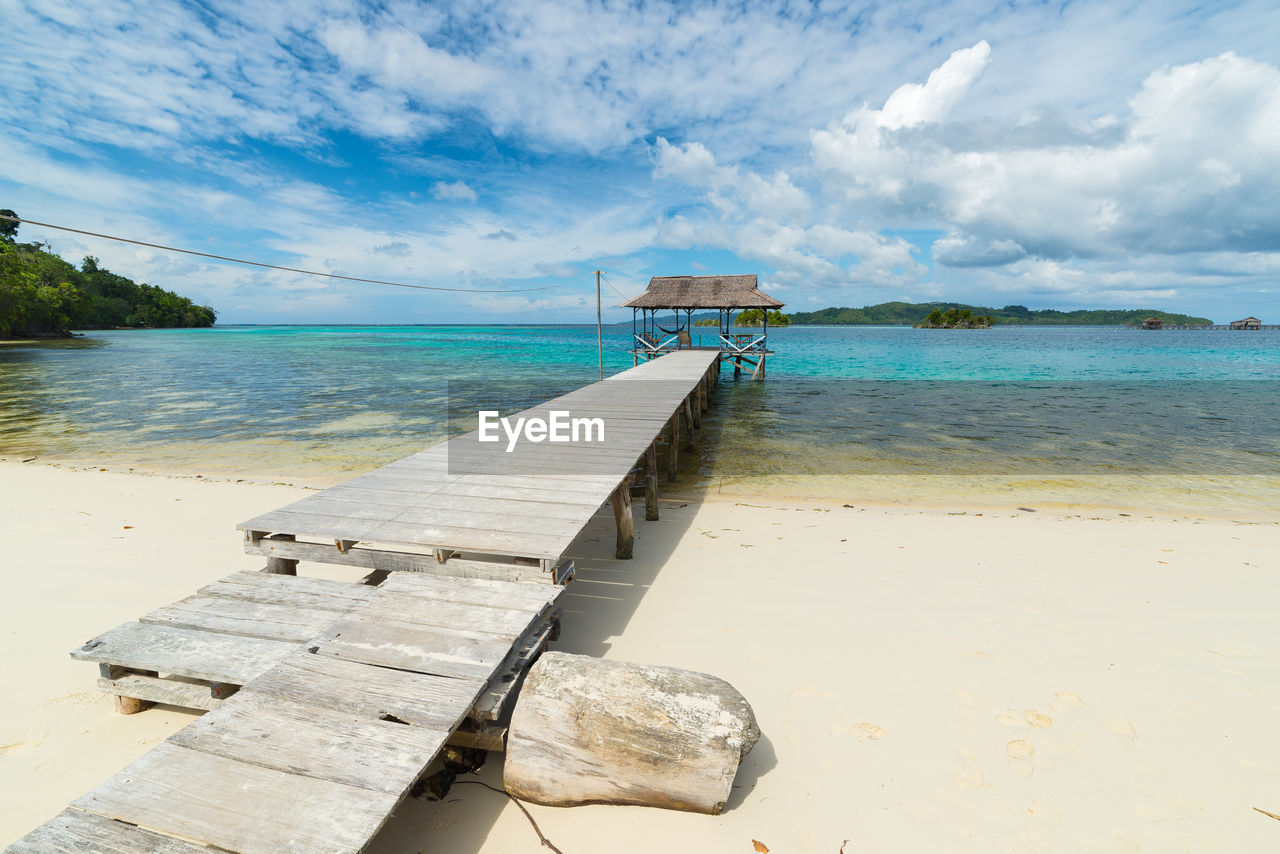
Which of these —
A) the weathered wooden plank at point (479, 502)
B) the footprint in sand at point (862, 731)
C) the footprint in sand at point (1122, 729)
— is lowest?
the footprint in sand at point (862, 731)

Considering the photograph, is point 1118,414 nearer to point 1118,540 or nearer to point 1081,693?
point 1118,540

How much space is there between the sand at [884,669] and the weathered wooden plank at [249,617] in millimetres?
536

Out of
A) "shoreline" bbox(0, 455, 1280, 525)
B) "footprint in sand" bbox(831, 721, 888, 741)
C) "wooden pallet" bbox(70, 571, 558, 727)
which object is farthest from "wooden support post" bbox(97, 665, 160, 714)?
"shoreline" bbox(0, 455, 1280, 525)

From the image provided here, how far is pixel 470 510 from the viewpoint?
4527mm

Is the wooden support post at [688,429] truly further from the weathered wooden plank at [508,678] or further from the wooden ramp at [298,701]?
the weathered wooden plank at [508,678]

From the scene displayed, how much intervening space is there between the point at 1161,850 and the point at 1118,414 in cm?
2058

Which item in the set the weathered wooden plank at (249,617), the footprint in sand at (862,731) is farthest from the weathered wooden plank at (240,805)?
the footprint in sand at (862,731)

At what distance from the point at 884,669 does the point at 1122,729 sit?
1280 millimetres

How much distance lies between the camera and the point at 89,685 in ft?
11.0

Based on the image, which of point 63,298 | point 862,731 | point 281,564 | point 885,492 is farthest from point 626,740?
point 63,298

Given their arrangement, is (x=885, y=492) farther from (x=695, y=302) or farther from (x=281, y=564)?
(x=695, y=302)

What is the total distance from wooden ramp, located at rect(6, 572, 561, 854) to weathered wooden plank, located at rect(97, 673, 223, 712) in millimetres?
14

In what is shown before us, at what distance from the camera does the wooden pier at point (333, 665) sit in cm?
190

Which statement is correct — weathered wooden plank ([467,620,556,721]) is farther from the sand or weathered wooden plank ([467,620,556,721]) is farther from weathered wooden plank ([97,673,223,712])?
weathered wooden plank ([97,673,223,712])
